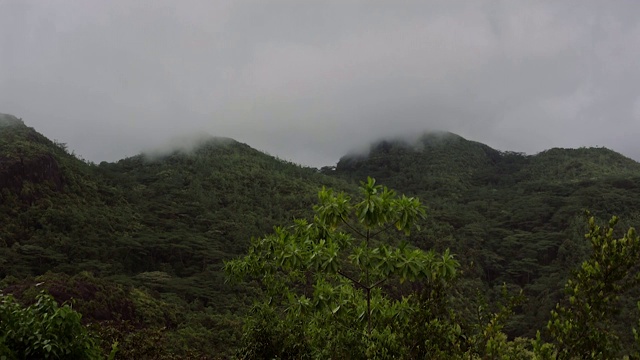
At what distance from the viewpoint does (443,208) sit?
226ft

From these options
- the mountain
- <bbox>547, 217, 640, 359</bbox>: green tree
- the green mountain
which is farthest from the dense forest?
the green mountain

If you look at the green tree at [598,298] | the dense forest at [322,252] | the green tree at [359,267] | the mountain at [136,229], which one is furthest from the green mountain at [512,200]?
the mountain at [136,229]

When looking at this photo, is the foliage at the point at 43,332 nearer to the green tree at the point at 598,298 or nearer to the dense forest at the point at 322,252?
the dense forest at the point at 322,252

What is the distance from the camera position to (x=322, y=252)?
3.83 metres

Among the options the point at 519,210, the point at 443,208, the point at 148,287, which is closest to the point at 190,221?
the point at 148,287

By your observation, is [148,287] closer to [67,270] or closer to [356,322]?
[67,270]

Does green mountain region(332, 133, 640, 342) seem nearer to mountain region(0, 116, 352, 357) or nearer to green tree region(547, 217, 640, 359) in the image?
green tree region(547, 217, 640, 359)

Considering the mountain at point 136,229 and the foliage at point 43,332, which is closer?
the foliage at point 43,332

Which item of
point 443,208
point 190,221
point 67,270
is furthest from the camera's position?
point 443,208

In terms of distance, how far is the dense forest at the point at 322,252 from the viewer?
12.0 feet

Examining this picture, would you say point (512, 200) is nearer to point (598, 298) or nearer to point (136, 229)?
point (136, 229)

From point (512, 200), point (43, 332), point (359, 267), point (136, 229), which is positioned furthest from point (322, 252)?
point (512, 200)

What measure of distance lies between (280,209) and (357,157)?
5791cm

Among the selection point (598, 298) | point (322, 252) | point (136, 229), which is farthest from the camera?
Answer: point (136, 229)
